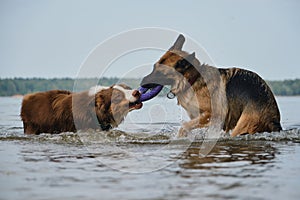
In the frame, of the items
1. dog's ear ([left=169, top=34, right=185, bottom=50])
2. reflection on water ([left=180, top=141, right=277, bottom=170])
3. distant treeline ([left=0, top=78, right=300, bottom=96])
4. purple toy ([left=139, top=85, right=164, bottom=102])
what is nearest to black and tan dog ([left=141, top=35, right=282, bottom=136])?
dog's ear ([left=169, top=34, right=185, bottom=50])

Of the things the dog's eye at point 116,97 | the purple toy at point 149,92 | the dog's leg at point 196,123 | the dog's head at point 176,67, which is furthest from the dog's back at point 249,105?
the dog's eye at point 116,97

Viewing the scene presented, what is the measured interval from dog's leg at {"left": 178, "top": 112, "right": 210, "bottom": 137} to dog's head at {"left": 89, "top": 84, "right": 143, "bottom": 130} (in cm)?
113

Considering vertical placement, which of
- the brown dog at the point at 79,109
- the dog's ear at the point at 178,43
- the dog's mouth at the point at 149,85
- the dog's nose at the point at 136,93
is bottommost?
the brown dog at the point at 79,109

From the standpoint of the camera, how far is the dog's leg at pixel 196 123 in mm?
9320

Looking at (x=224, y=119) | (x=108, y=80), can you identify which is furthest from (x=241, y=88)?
(x=108, y=80)

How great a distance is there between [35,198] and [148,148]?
360 cm

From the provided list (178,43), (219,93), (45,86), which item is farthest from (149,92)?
(45,86)

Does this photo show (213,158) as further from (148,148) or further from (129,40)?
(129,40)

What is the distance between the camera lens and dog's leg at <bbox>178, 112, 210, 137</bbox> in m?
9.32

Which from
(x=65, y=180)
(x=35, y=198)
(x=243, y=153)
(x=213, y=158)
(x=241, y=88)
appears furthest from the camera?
(x=241, y=88)

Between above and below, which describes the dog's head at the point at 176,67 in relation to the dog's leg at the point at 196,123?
above

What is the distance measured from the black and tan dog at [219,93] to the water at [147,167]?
275 millimetres

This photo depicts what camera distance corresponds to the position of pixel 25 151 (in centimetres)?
765

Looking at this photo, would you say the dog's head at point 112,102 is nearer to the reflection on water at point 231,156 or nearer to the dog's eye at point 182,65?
the dog's eye at point 182,65
